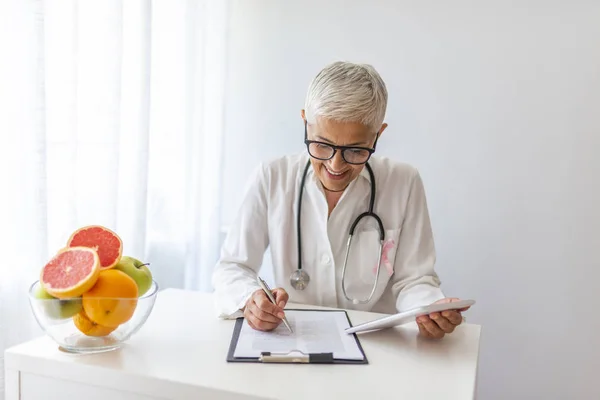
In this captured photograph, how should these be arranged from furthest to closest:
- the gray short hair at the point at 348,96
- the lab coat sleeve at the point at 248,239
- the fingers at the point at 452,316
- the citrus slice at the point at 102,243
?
the lab coat sleeve at the point at 248,239, the gray short hair at the point at 348,96, the fingers at the point at 452,316, the citrus slice at the point at 102,243

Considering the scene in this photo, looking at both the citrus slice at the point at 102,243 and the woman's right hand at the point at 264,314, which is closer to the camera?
the citrus slice at the point at 102,243

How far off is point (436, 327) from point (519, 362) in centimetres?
94

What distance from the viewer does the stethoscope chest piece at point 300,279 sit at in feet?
4.98

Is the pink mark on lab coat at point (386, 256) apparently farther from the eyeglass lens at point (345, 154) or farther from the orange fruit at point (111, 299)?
the orange fruit at point (111, 299)

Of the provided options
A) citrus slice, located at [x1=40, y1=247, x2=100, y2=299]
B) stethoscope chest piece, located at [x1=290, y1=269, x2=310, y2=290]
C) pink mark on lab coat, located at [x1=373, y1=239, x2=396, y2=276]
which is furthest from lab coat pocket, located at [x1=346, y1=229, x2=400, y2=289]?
citrus slice, located at [x1=40, y1=247, x2=100, y2=299]

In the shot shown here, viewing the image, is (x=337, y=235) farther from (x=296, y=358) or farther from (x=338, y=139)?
(x=296, y=358)

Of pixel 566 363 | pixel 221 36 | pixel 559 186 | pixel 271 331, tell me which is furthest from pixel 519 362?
pixel 221 36

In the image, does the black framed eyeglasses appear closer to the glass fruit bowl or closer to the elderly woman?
the elderly woman

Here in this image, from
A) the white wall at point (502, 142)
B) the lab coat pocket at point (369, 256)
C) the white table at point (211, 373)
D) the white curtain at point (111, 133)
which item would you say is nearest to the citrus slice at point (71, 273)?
the white table at point (211, 373)

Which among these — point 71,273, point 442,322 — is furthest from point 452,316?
point 71,273

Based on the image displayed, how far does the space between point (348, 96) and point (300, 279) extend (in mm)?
516

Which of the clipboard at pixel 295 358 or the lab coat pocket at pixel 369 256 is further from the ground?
the lab coat pocket at pixel 369 256

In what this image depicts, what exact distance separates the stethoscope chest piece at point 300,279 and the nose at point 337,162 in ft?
1.08

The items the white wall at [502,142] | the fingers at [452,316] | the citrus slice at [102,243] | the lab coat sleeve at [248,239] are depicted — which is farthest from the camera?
the white wall at [502,142]
